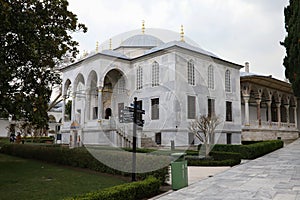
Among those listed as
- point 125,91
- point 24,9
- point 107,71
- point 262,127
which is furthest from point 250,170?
point 262,127

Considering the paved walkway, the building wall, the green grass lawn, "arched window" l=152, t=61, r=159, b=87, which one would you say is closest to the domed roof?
the building wall

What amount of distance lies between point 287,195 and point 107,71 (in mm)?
17607

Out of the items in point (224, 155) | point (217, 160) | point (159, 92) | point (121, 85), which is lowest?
point (217, 160)

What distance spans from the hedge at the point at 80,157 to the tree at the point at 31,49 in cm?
195

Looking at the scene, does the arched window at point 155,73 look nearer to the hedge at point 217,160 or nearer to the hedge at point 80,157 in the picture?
the hedge at point 217,160

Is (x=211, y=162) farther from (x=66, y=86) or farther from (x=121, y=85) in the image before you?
(x=66, y=86)

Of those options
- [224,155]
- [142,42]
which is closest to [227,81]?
[142,42]

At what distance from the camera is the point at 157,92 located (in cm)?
2186

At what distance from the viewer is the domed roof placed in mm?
27500

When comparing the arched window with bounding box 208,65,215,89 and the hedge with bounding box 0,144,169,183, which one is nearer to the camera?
the hedge with bounding box 0,144,169,183

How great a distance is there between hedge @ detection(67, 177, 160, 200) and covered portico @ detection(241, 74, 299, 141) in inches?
864

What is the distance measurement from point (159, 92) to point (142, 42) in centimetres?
793

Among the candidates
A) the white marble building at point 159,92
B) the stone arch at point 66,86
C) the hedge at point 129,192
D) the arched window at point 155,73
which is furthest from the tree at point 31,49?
the stone arch at point 66,86

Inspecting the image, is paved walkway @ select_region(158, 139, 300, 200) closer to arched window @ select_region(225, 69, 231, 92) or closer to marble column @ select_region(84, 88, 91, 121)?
arched window @ select_region(225, 69, 231, 92)
